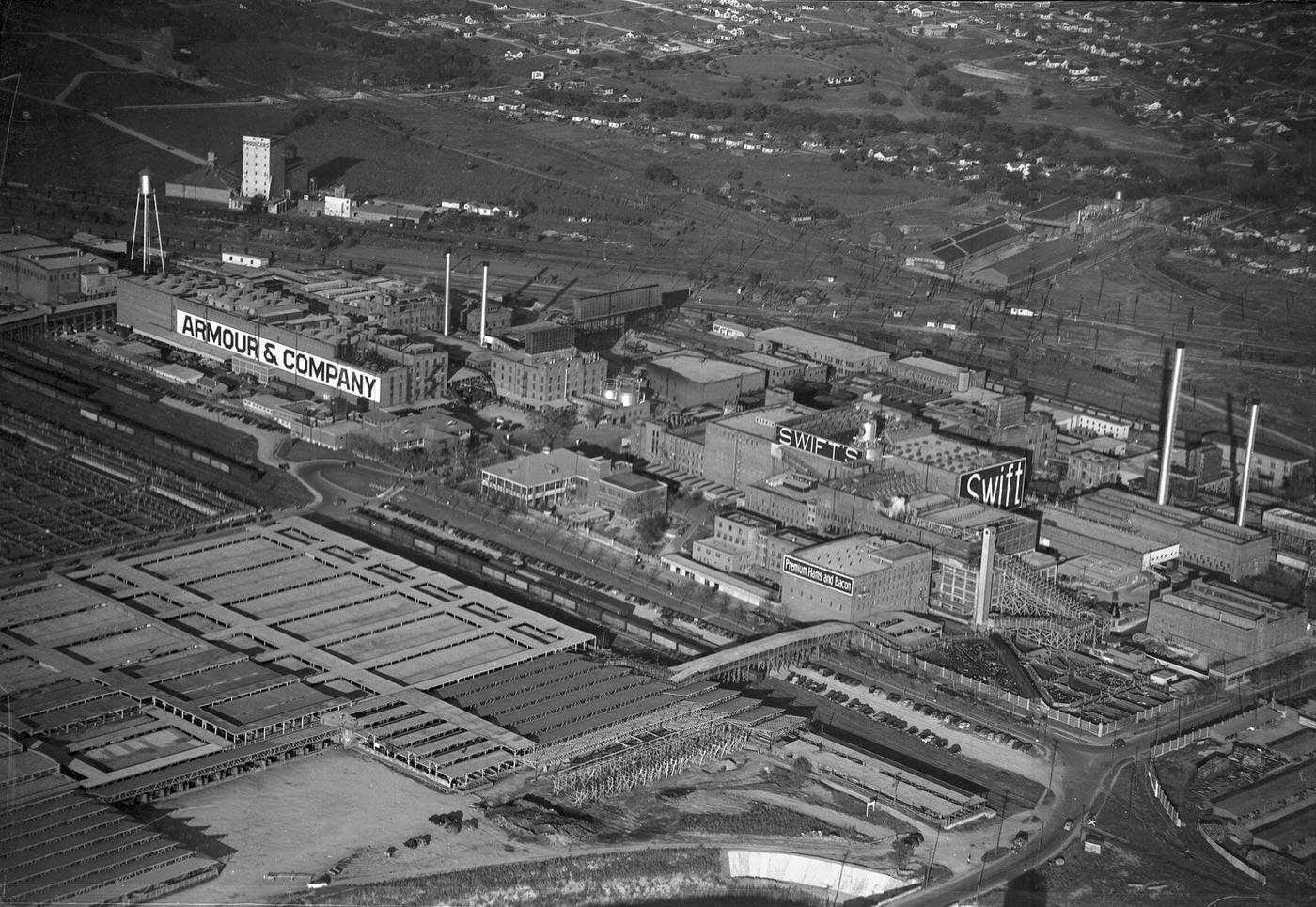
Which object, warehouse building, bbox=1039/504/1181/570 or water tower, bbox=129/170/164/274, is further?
water tower, bbox=129/170/164/274

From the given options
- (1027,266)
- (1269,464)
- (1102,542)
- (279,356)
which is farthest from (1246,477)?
(279,356)

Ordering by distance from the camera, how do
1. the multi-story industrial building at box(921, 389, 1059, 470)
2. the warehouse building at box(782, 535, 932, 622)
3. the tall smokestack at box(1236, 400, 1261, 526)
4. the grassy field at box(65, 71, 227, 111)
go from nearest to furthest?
the warehouse building at box(782, 535, 932, 622) → the tall smokestack at box(1236, 400, 1261, 526) → the multi-story industrial building at box(921, 389, 1059, 470) → the grassy field at box(65, 71, 227, 111)

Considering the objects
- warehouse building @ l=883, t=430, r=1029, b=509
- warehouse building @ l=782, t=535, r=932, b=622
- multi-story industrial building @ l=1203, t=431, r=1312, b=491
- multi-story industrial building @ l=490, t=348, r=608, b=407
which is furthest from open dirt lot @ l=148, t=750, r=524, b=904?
multi-story industrial building @ l=1203, t=431, r=1312, b=491

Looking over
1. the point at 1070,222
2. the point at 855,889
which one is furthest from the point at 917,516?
the point at 1070,222

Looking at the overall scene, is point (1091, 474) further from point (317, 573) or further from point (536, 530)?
point (317, 573)

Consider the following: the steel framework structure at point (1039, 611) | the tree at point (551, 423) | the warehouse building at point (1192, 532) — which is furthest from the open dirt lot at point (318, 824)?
the warehouse building at point (1192, 532)

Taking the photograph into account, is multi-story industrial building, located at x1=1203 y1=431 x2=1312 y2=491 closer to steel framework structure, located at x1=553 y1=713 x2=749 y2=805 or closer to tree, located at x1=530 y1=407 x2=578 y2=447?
tree, located at x1=530 y1=407 x2=578 y2=447

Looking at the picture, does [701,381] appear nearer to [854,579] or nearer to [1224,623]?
[854,579]
